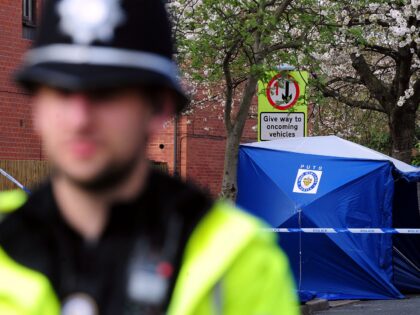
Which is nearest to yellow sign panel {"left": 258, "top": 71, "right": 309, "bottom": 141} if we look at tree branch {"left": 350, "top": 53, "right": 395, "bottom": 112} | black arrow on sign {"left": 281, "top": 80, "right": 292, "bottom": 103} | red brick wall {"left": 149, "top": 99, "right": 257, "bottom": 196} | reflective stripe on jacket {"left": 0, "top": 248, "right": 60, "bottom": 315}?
black arrow on sign {"left": 281, "top": 80, "right": 292, "bottom": 103}

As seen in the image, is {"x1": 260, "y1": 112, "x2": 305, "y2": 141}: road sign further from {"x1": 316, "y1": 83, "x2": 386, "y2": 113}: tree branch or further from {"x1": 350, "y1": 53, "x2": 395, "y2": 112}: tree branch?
{"x1": 350, "y1": 53, "x2": 395, "y2": 112}: tree branch

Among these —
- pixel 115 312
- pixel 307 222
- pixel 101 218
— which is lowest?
pixel 307 222

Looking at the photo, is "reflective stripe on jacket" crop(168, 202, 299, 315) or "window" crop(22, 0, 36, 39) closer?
"reflective stripe on jacket" crop(168, 202, 299, 315)

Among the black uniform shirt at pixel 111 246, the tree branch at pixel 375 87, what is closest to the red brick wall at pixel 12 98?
the tree branch at pixel 375 87

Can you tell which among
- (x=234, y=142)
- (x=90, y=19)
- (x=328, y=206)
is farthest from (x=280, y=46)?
(x=90, y=19)

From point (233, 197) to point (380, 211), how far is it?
10.4ft

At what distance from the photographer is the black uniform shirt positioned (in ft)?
5.95

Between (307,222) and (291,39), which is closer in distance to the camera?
(291,39)

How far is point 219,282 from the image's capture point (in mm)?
1757

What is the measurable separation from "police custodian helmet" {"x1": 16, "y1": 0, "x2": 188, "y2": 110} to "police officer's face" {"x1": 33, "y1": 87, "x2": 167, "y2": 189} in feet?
0.10

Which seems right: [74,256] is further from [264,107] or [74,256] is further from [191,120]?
[191,120]

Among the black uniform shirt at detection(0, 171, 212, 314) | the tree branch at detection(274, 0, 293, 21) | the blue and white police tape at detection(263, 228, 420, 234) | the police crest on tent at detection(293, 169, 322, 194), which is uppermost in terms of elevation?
the tree branch at detection(274, 0, 293, 21)

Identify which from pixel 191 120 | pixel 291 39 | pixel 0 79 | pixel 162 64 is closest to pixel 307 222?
pixel 291 39

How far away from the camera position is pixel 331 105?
84.8 ft
